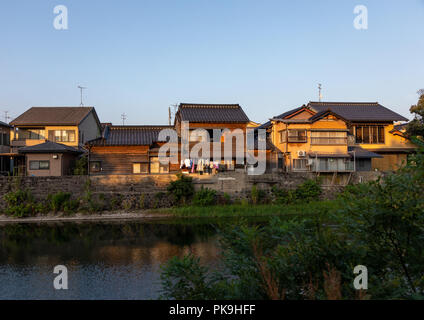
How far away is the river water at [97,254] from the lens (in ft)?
35.8

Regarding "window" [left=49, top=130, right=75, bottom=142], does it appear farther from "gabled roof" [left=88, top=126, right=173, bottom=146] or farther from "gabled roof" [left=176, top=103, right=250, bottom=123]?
"gabled roof" [left=176, top=103, right=250, bottom=123]

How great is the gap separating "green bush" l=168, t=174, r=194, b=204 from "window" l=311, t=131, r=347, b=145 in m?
11.4

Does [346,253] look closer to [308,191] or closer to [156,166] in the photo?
[308,191]

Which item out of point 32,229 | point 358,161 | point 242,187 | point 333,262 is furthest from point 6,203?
point 358,161

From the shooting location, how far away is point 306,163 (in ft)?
94.2

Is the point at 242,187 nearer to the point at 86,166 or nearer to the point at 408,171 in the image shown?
the point at 86,166

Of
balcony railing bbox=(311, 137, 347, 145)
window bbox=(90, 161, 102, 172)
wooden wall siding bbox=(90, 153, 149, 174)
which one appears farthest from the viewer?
balcony railing bbox=(311, 137, 347, 145)

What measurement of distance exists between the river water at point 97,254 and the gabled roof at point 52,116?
12.8 metres

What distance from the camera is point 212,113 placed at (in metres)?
30.7

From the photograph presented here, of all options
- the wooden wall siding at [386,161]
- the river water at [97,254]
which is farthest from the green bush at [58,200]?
the wooden wall siding at [386,161]

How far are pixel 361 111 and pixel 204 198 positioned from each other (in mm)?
19798

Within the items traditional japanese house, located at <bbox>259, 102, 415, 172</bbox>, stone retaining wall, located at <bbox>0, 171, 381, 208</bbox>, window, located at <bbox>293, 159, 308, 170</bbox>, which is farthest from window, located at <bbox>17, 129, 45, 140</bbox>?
window, located at <bbox>293, 159, 308, 170</bbox>

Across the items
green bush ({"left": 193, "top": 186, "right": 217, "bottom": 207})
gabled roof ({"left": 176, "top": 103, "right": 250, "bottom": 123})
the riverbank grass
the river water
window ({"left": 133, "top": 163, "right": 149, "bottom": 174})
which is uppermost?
gabled roof ({"left": 176, "top": 103, "right": 250, "bottom": 123})

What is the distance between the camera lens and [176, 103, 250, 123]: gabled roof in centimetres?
2952
